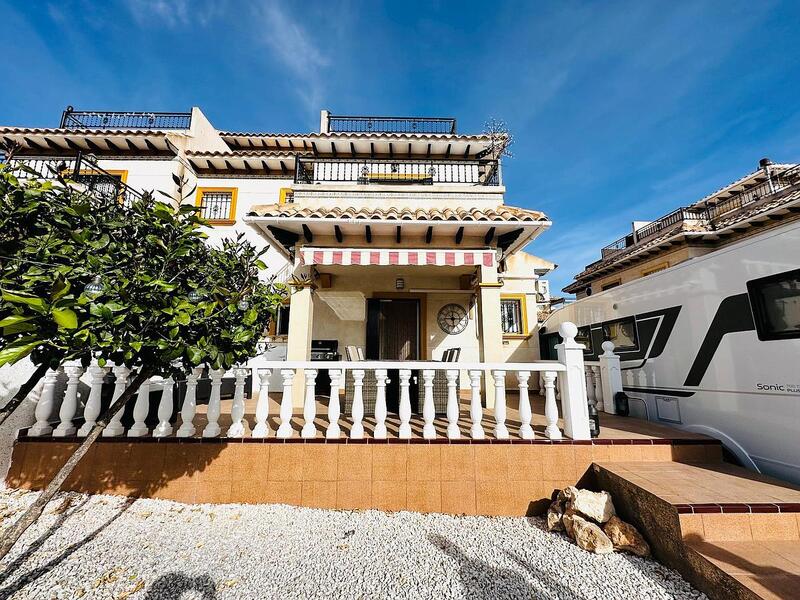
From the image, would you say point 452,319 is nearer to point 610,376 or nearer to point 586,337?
point 586,337

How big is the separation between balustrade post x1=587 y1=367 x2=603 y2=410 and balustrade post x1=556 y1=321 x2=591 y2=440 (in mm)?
3314

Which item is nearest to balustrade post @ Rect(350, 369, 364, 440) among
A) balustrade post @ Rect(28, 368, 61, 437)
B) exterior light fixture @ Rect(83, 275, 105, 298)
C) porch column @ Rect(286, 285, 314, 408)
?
porch column @ Rect(286, 285, 314, 408)

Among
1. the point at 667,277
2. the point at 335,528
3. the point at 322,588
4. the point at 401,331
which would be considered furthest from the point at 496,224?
the point at 322,588

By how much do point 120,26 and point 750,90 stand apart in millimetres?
20830

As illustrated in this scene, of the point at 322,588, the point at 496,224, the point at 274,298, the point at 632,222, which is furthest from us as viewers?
the point at 632,222

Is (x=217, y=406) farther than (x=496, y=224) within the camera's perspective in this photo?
No

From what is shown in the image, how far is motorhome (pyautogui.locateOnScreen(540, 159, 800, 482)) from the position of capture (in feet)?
13.0

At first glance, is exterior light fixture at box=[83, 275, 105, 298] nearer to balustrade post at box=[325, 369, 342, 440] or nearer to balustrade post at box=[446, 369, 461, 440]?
balustrade post at box=[325, 369, 342, 440]

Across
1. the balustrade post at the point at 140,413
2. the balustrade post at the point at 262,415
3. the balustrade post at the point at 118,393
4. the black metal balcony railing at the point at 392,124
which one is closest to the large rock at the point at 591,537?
the balustrade post at the point at 262,415

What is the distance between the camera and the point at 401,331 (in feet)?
34.3

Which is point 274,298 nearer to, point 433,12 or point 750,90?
point 433,12

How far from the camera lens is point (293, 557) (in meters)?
3.38

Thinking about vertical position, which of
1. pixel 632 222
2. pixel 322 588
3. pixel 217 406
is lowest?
pixel 322 588

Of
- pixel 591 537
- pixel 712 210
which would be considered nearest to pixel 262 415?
pixel 591 537
